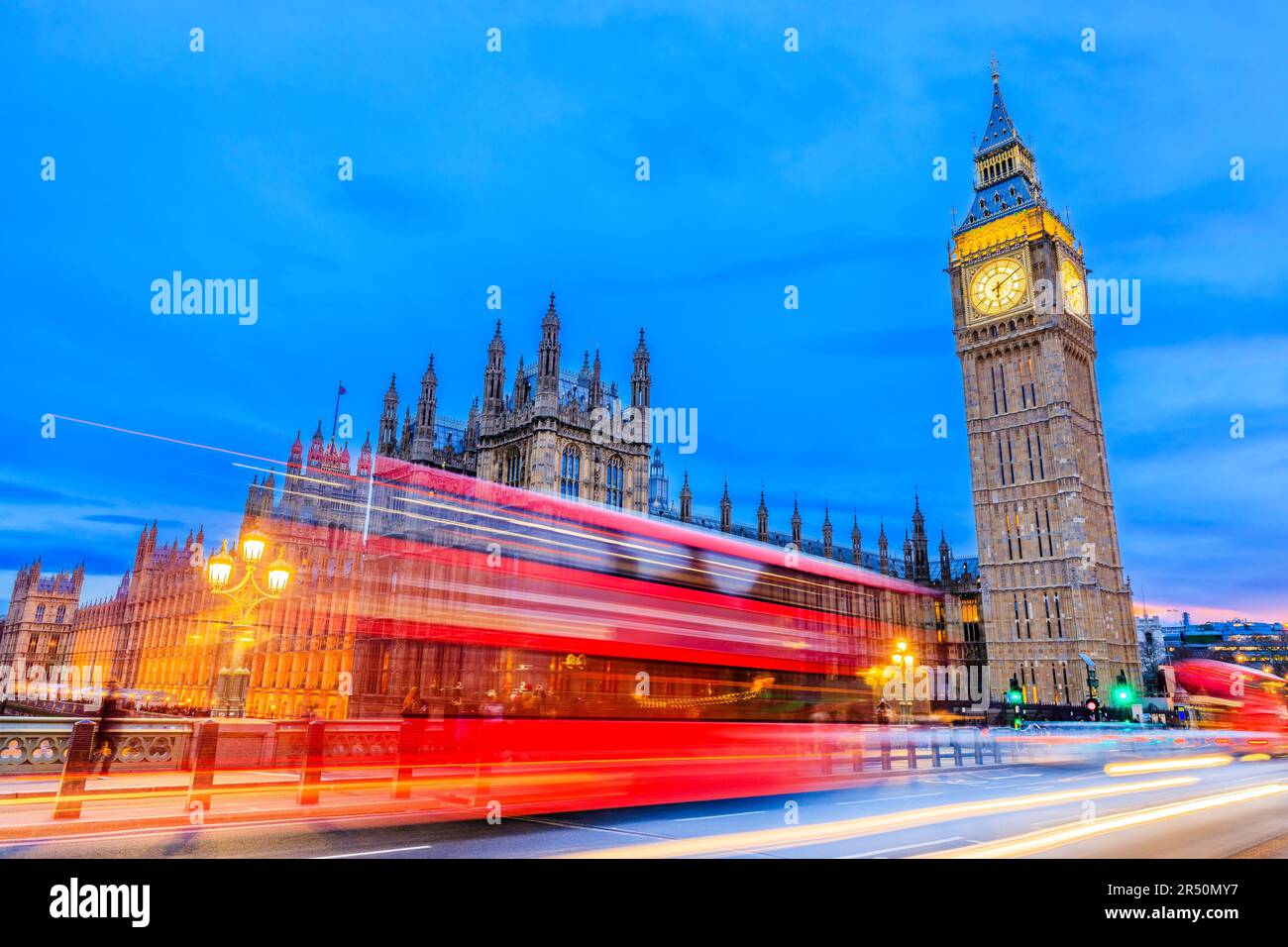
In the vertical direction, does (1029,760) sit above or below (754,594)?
below

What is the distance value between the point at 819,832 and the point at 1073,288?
7107 centimetres

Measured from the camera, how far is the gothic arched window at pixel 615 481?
51344 mm

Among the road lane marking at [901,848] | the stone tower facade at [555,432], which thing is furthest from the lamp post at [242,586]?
the stone tower facade at [555,432]

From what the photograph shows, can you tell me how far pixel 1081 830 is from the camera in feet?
37.0

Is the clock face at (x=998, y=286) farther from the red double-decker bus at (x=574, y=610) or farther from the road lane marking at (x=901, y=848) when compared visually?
the road lane marking at (x=901, y=848)

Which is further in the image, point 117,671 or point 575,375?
point 117,671

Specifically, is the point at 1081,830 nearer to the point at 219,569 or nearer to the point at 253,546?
the point at 253,546

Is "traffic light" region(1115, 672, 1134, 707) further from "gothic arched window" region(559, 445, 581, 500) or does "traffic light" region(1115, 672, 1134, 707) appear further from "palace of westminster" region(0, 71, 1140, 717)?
"gothic arched window" region(559, 445, 581, 500)

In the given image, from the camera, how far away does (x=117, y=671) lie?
62.8 metres

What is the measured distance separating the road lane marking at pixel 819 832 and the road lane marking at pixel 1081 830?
64.1 inches

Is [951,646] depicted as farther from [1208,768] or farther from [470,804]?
[470,804]

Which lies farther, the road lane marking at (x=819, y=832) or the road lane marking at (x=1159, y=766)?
the road lane marking at (x=1159, y=766)
